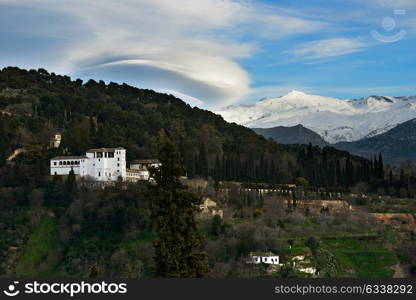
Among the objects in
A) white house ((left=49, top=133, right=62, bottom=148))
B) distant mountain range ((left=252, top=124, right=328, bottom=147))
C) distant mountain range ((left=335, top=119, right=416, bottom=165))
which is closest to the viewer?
white house ((left=49, top=133, right=62, bottom=148))

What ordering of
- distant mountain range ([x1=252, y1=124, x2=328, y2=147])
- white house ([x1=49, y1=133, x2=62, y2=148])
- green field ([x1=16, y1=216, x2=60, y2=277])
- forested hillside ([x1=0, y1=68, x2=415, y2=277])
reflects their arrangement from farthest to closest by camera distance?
distant mountain range ([x1=252, y1=124, x2=328, y2=147])
white house ([x1=49, y1=133, x2=62, y2=148])
forested hillside ([x1=0, y1=68, x2=415, y2=277])
green field ([x1=16, y1=216, x2=60, y2=277])

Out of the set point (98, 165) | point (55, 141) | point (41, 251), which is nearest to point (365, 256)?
point (41, 251)

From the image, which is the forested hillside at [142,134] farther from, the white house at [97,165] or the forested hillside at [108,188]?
the white house at [97,165]

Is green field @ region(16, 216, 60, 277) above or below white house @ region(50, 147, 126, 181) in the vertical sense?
below

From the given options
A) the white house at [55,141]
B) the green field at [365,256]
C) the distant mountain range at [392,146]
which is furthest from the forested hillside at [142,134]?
the distant mountain range at [392,146]

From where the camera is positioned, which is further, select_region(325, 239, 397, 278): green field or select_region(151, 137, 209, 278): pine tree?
select_region(325, 239, 397, 278): green field

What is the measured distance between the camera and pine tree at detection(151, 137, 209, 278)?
76.9ft

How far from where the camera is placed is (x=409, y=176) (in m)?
87.6

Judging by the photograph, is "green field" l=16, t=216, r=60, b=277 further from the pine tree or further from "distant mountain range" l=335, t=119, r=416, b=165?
"distant mountain range" l=335, t=119, r=416, b=165

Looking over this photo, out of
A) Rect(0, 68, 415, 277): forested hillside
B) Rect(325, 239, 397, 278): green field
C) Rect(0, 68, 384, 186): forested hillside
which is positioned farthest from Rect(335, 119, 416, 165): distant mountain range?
Rect(325, 239, 397, 278): green field

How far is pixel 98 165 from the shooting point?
74.5 metres

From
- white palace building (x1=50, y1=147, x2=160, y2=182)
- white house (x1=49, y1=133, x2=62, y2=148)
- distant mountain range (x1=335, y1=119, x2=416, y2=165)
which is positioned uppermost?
distant mountain range (x1=335, y1=119, x2=416, y2=165)

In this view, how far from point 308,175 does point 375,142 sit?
115726 millimetres

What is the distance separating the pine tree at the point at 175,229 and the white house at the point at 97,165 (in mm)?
50305
